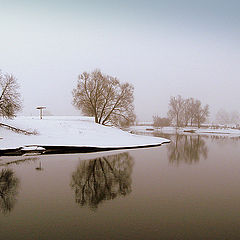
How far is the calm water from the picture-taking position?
589cm

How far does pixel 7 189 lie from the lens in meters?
9.44

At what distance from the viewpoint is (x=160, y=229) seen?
599 cm

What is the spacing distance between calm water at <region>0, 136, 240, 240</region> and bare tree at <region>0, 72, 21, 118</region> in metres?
16.3

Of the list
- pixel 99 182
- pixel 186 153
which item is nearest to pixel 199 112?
pixel 186 153

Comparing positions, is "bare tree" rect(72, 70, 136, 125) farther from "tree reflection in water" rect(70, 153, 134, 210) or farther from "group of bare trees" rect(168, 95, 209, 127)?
"group of bare trees" rect(168, 95, 209, 127)

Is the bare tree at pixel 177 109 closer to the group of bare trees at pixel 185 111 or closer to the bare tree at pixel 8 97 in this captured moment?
the group of bare trees at pixel 185 111

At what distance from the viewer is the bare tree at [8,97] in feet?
88.4

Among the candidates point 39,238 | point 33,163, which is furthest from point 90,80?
point 39,238

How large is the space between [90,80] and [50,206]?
3535cm

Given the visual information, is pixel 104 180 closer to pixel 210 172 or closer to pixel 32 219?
pixel 32 219

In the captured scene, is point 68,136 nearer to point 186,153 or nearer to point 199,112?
point 186,153

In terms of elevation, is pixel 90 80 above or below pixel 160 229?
above

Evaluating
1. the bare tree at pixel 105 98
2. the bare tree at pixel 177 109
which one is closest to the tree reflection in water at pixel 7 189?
the bare tree at pixel 105 98

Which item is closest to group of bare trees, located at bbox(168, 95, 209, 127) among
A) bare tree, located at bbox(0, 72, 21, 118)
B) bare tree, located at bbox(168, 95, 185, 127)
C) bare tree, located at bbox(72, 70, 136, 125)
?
bare tree, located at bbox(168, 95, 185, 127)
